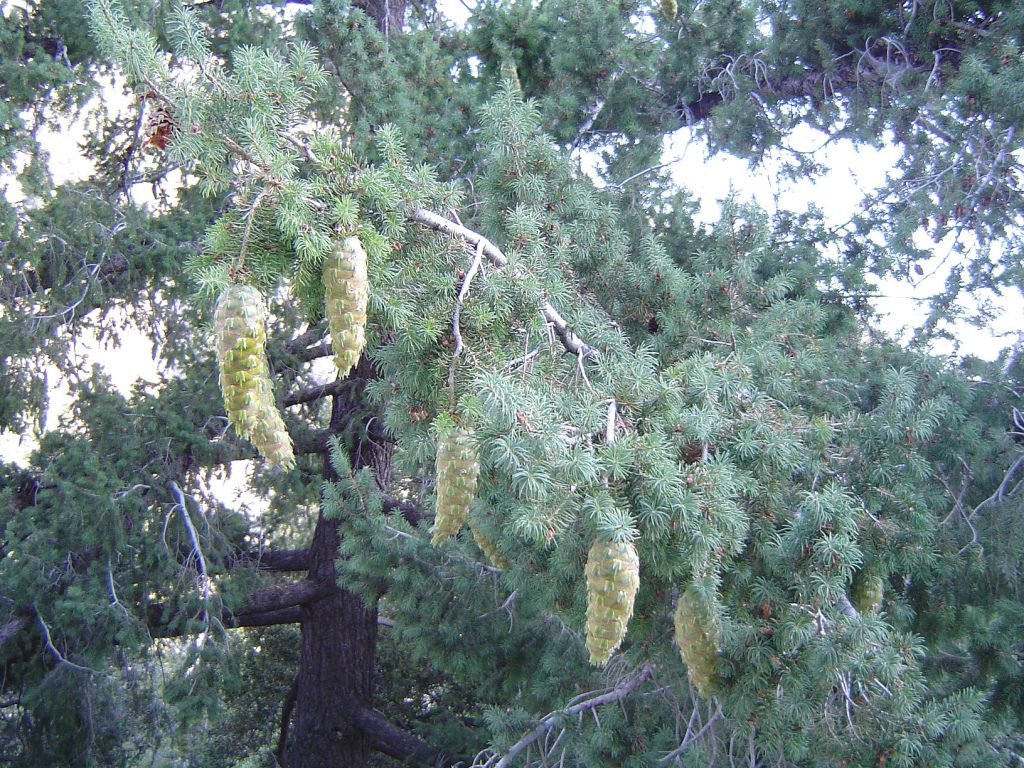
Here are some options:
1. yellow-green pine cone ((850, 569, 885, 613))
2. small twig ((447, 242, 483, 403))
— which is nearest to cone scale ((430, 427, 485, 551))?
small twig ((447, 242, 483, 403))

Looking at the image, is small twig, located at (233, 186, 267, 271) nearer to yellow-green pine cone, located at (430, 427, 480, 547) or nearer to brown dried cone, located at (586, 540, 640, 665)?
yellow-green pine cone, located at (430, 427, 480, 547)

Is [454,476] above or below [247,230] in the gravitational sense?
below

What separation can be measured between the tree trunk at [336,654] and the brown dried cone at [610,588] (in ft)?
17.6

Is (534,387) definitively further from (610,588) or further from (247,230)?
(247,230)

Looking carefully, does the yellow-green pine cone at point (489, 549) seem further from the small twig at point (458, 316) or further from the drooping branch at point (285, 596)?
the drooping branch at point (285, 596)

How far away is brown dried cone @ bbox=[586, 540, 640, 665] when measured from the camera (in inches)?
77.4

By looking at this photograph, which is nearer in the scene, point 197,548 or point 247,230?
point 247,230

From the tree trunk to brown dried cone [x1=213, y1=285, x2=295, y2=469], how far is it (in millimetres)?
5307

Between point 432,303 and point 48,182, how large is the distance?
415cm

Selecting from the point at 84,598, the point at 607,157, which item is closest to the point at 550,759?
the point at 84,598

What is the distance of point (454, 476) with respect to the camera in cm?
218

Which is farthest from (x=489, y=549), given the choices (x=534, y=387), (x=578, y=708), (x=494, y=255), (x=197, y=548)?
(x=197, y=548)

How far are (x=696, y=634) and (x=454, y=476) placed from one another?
2.56 ft

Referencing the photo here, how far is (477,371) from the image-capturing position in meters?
2.48
